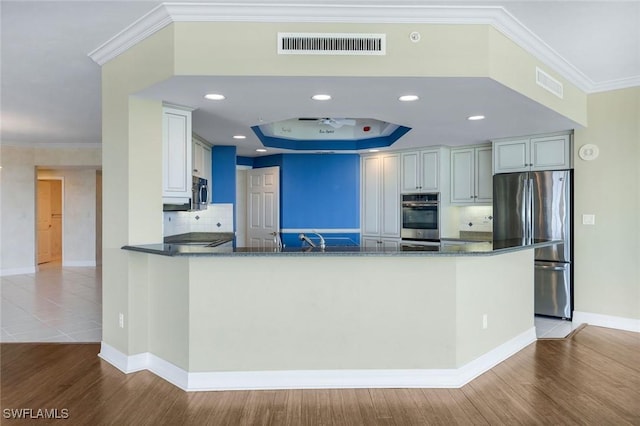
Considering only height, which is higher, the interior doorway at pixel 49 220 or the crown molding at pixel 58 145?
the crown molding at pixel 58 145

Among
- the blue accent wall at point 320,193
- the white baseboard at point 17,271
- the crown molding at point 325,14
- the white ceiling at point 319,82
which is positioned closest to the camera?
the crown molding at point 325,14

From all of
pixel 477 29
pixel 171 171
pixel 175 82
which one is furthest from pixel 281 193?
pixel 477 29

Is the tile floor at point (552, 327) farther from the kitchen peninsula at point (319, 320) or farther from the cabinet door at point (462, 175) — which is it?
the cabinet door at point (462, 175)

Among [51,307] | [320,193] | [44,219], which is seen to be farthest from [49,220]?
[320,193]

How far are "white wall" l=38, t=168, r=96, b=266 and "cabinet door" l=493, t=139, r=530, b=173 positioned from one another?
850 centimetres

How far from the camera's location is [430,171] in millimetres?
6172

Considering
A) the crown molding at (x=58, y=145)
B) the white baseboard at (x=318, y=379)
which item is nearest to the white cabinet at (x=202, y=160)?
the white baseboard at (x=318, y=379)

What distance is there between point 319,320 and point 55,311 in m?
4.07

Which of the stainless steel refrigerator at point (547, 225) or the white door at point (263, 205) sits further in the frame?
the white door at point (263, 205)

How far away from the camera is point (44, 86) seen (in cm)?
434

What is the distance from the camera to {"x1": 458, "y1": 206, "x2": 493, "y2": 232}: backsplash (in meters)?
6.18

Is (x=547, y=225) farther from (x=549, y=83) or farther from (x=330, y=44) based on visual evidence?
(x=330, y=44)

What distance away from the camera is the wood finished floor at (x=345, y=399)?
2580 millimetres

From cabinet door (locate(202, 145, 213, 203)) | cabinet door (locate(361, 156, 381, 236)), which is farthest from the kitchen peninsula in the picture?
cabinet door (locate(361, 156, 381, 236))
